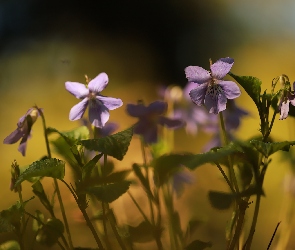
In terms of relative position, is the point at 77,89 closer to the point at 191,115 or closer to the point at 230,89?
the point at 230,89

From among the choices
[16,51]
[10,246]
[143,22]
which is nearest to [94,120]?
[10,246]

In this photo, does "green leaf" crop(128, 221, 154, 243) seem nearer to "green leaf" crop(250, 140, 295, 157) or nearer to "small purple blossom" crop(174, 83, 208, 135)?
"green leaf" crop(250, 140, 295, 157)

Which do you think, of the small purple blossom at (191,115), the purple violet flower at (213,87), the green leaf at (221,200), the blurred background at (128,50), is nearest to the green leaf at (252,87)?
the purple violet flower at (213,87)

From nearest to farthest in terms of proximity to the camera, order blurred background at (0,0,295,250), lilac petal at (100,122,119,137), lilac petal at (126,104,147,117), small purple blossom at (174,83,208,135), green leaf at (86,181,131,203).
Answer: green leaf at (86,181,131,203) < lilac petal at (126,104,147,117) < lilac petal at (100,122,119,137) < small purple blossom at (174,83,208,135) < blurred background at (0,0,295,250)

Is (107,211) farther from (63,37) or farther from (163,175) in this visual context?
(63,37)

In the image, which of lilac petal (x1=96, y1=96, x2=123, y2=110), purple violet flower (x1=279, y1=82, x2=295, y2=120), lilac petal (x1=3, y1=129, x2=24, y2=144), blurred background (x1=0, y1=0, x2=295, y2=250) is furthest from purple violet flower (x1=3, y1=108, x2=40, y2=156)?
blurred background (x1=0, y1=0, x2=295, y2=250)

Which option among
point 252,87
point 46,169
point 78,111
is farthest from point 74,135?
point 252,87

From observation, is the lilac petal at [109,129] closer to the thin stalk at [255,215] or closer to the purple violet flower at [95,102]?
the purple violet flower at [95,102]
